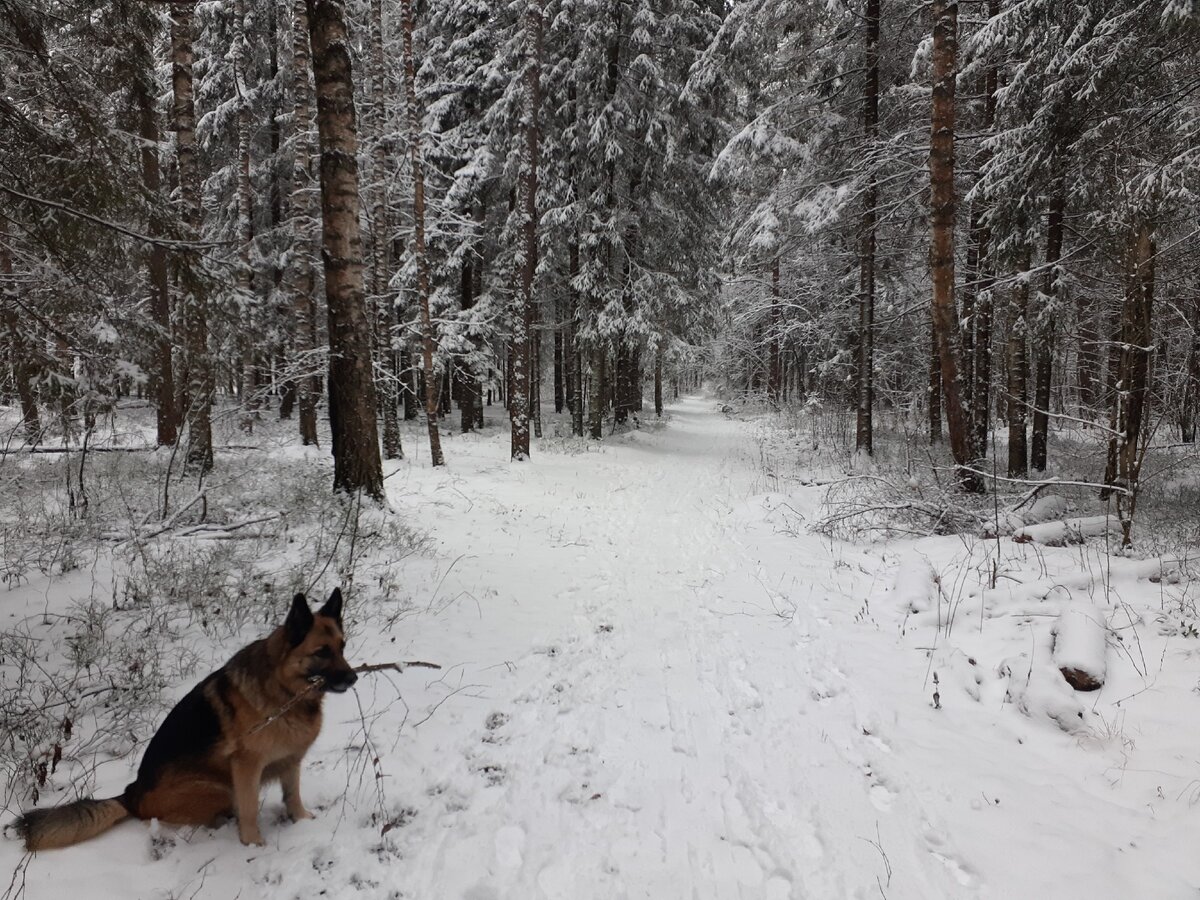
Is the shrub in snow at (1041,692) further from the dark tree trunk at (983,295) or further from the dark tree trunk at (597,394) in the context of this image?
the dark tree trunk at (597,394)

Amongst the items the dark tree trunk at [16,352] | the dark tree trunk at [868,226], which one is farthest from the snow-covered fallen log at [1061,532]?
the dark tree trunk at [16,352]

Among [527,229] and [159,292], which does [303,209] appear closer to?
[159,292]

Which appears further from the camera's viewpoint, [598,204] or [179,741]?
[598,204]

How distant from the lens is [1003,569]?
228 inches

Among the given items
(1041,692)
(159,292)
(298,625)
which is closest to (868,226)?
(1041,692)

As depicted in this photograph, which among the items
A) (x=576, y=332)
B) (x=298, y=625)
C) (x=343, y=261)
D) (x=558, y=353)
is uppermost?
(x=558, y=353)

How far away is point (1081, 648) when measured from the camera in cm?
401

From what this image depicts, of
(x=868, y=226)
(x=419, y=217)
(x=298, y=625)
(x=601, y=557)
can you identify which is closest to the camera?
(x=298, y=625)

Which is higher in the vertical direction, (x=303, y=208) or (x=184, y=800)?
(x=303, y=208)

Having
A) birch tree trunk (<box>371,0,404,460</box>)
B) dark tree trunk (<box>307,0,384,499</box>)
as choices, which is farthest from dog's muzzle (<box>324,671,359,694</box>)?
birch tree trunk (<box>371,0,404,460</box>)

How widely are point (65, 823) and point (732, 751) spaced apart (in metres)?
3.41

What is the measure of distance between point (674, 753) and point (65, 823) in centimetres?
306

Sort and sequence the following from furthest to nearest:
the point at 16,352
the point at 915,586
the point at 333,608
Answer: the point at 915,586 → the point at 16,352 → the point at 333,608

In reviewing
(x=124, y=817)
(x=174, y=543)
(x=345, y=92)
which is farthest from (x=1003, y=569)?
(x=345, y=92)
